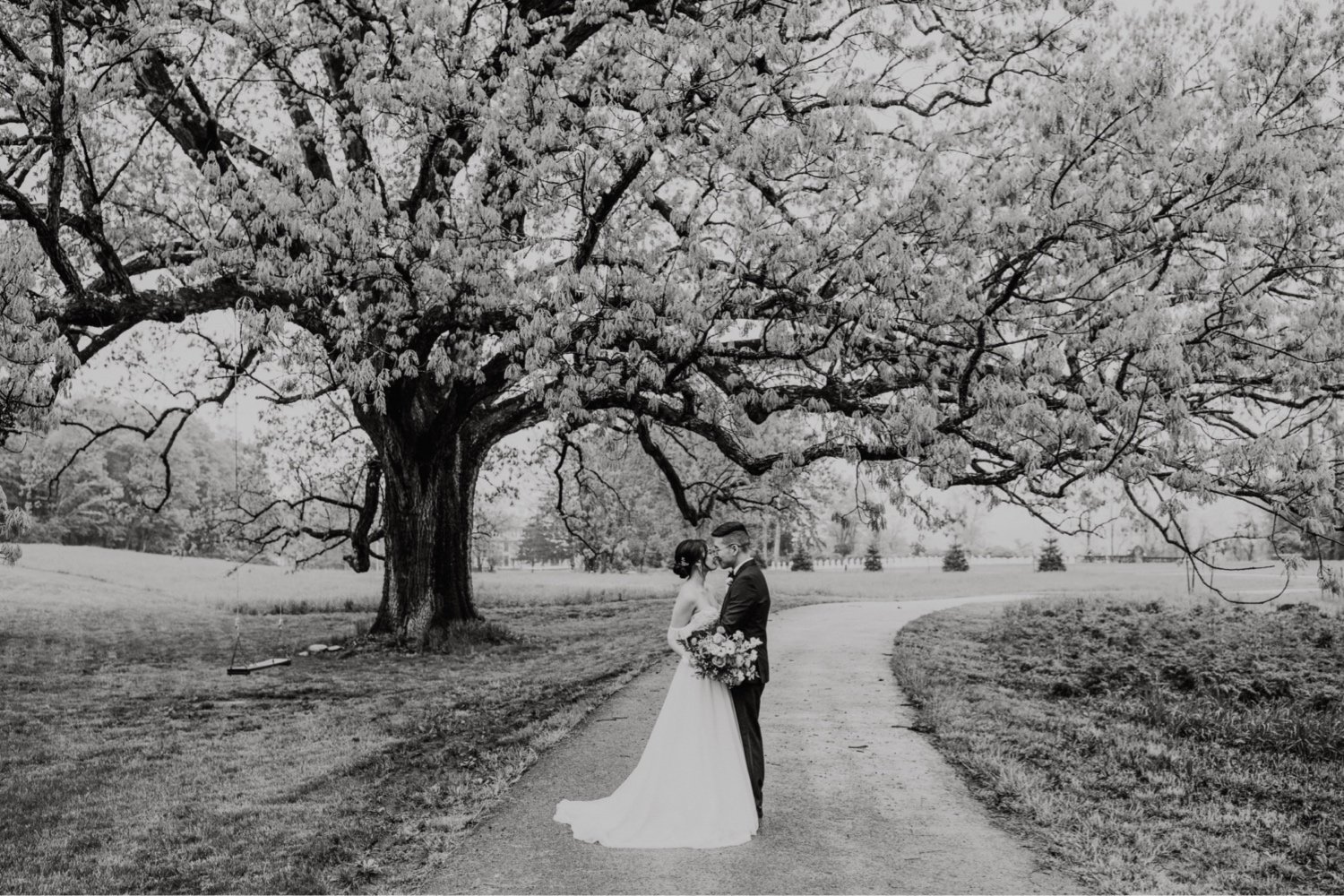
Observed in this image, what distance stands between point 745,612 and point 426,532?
1249 cm

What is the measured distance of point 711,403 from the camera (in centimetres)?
1350

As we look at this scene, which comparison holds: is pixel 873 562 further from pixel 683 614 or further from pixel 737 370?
pixel 683 614

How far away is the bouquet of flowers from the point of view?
6867 mm

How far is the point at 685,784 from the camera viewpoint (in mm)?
6750

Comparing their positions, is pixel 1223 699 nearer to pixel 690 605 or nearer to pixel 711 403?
pixel 711 403

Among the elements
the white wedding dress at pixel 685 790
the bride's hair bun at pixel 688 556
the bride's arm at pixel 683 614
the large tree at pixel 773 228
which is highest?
the large tree at pixel 773 228

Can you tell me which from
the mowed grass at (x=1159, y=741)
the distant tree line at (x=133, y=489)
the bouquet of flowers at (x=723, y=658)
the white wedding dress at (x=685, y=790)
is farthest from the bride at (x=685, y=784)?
the distant tree line at (x=133, y=489)

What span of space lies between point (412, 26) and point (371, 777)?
9160 mm

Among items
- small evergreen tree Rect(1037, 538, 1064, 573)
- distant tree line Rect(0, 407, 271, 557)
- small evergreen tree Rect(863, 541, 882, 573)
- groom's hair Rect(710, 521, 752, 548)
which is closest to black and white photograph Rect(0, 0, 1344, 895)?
groom's hair Rect(710, 521, 752, 548)

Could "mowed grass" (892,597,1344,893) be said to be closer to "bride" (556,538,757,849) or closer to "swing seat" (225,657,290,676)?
"bride" (556,538,757,849)

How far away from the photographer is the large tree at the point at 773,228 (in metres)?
9.77

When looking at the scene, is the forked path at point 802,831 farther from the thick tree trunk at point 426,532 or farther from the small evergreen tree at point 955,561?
the small evergreen tree at point 955,561

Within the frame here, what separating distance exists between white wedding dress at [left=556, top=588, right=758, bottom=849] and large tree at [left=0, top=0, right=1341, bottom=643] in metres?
3.96

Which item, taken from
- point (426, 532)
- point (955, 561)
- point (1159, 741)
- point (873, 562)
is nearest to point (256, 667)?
point (426, 532)
